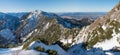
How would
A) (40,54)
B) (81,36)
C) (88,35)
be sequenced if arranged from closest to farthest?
(40,54) < (88,35) < (81,36)

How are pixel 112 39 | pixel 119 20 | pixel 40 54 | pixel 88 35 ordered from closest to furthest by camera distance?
pixel 40 54, pixel 112 39, pixel 119 20, pixel 88 35

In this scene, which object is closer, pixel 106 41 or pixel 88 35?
pixel 106 41

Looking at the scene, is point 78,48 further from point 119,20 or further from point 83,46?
point 119,20

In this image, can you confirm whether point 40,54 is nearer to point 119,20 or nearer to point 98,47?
point 98,47

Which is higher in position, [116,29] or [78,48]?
[116,29]

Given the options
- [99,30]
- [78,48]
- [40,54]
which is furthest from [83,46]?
[40,54]

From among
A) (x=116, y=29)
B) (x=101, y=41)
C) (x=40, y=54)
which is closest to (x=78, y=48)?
(x=101, y=41)

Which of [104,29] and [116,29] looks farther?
[104,29]

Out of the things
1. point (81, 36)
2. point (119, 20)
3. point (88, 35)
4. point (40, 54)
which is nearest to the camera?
point (40, 54)

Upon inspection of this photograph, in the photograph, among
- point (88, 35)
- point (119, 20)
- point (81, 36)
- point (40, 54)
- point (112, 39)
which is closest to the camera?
point (40, 54)
